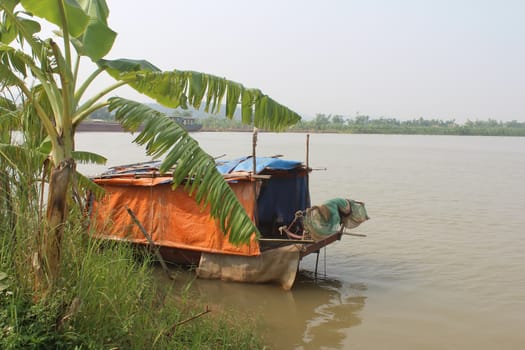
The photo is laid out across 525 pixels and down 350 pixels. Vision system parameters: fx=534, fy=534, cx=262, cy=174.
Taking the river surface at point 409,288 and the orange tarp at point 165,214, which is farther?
the orange tarp at point 165,214

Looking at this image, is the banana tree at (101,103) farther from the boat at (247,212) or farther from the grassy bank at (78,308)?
the boat at (247,212)

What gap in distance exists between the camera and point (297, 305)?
7598 mm

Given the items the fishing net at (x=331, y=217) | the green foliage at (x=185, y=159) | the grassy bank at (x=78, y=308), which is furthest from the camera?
the fishing net at (x=331, y=217)

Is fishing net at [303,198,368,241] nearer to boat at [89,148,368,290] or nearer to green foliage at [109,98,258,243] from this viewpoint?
boat at [89,148,368,290]

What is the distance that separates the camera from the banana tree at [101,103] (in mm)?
3922

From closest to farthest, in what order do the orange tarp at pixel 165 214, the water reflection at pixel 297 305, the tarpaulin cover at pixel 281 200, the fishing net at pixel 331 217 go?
1. the water reflection at pixel 297 305
2. the fishing net at pixel 331 217
3. the orange tarp at pixel 165 214
4. the tarpaulin cover at pixel 281 200

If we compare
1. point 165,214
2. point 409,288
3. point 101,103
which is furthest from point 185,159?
point 409,288

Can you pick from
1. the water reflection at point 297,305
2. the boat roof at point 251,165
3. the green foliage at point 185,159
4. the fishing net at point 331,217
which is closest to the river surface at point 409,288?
the water reflection at point 297,305

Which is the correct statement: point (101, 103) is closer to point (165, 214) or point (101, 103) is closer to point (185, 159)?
point (185, 159)

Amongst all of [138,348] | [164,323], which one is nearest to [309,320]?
[164,323]

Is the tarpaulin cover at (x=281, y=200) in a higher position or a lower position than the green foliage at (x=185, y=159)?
lower

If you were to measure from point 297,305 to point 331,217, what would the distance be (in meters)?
1.41

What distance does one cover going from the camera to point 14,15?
407cm

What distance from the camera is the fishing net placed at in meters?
7.80
